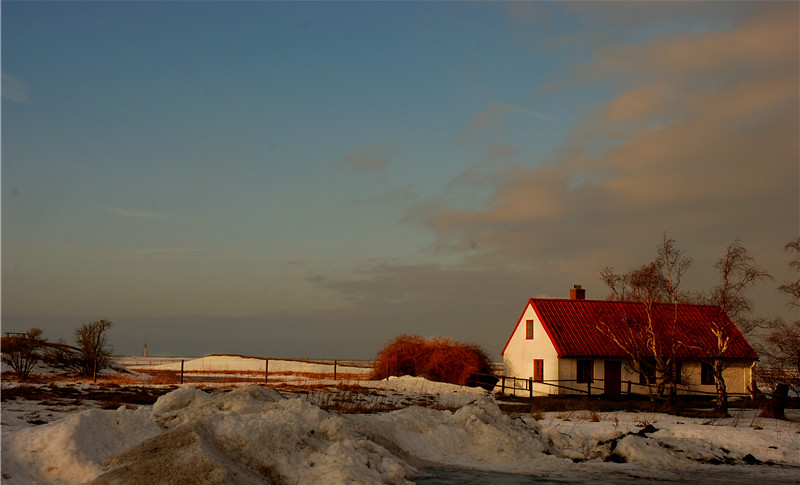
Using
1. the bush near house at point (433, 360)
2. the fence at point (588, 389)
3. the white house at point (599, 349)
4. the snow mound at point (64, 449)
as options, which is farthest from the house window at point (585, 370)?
the snow mound at point (64, 449)

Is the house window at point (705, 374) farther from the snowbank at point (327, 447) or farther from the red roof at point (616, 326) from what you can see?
the snowbank at point (327, 447)

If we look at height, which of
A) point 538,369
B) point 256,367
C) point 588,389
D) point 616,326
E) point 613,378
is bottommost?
point 256,367

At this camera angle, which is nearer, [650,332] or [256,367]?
[650,332]

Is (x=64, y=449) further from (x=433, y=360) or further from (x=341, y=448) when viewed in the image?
(x=433, y=360)

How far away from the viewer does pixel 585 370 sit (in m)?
37.4

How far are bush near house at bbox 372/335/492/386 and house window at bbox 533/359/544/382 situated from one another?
3.54 meters

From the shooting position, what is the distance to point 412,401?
27734 mm

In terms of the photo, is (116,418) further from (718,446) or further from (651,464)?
(718,446)

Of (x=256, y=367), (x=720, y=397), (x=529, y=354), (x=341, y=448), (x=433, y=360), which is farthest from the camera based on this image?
(x=256, y=367)

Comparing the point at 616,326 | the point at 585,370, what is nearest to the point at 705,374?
the point at 616,326

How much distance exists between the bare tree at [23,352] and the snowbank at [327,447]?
26118 millimetres

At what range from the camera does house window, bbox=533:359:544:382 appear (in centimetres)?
3856

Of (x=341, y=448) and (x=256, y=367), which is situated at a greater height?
(x=341, y=448)

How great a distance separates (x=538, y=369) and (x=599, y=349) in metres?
3.62
